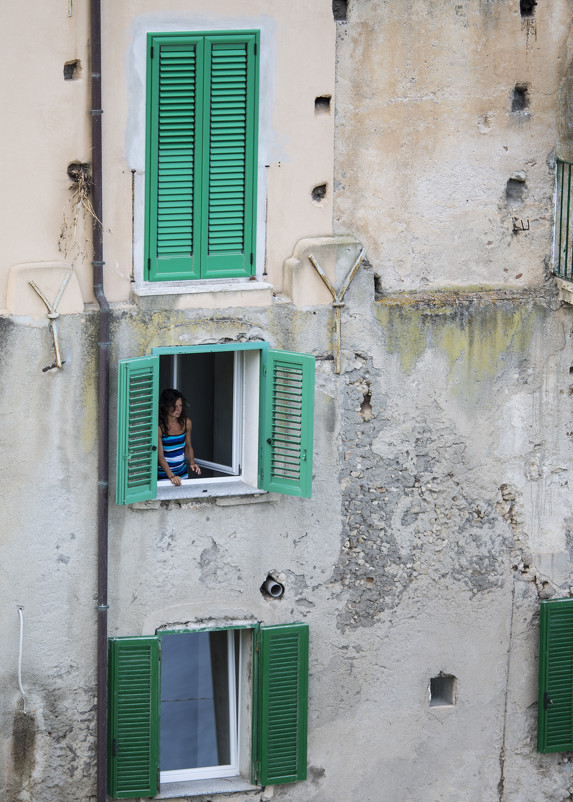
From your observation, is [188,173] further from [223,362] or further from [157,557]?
[157,557]

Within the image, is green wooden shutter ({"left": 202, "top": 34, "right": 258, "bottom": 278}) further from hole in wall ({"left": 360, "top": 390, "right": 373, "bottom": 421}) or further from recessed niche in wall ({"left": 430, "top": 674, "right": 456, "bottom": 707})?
recessed niche in wall ({"left": 430, "top": 674, "right": 456, "bottom": 707})

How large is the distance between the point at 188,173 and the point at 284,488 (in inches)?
129

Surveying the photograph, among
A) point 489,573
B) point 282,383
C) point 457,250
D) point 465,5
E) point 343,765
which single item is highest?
point 465,5

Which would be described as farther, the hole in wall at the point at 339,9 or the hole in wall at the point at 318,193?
the hole in wall at the point at 318,193

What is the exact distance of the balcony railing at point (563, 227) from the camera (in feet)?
62.1

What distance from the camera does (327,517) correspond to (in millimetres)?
18922

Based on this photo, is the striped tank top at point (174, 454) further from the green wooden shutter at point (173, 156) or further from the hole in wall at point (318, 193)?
the hole in wall at point (318, 193)

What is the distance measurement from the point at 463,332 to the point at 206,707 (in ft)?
16.0

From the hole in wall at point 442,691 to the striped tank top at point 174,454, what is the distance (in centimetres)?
355

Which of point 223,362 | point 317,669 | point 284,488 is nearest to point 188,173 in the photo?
point 223,362

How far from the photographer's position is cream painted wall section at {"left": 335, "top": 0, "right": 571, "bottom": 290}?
722 inches

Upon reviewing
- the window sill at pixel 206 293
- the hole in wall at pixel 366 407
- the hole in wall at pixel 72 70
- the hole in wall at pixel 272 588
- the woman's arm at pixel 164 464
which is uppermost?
the hole in wall at pixel 72 70

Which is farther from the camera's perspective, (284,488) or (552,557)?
(552,557)

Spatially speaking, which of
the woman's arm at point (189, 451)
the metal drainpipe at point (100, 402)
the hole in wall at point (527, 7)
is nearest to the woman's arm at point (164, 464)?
the woman's arm at point (189, 451)
